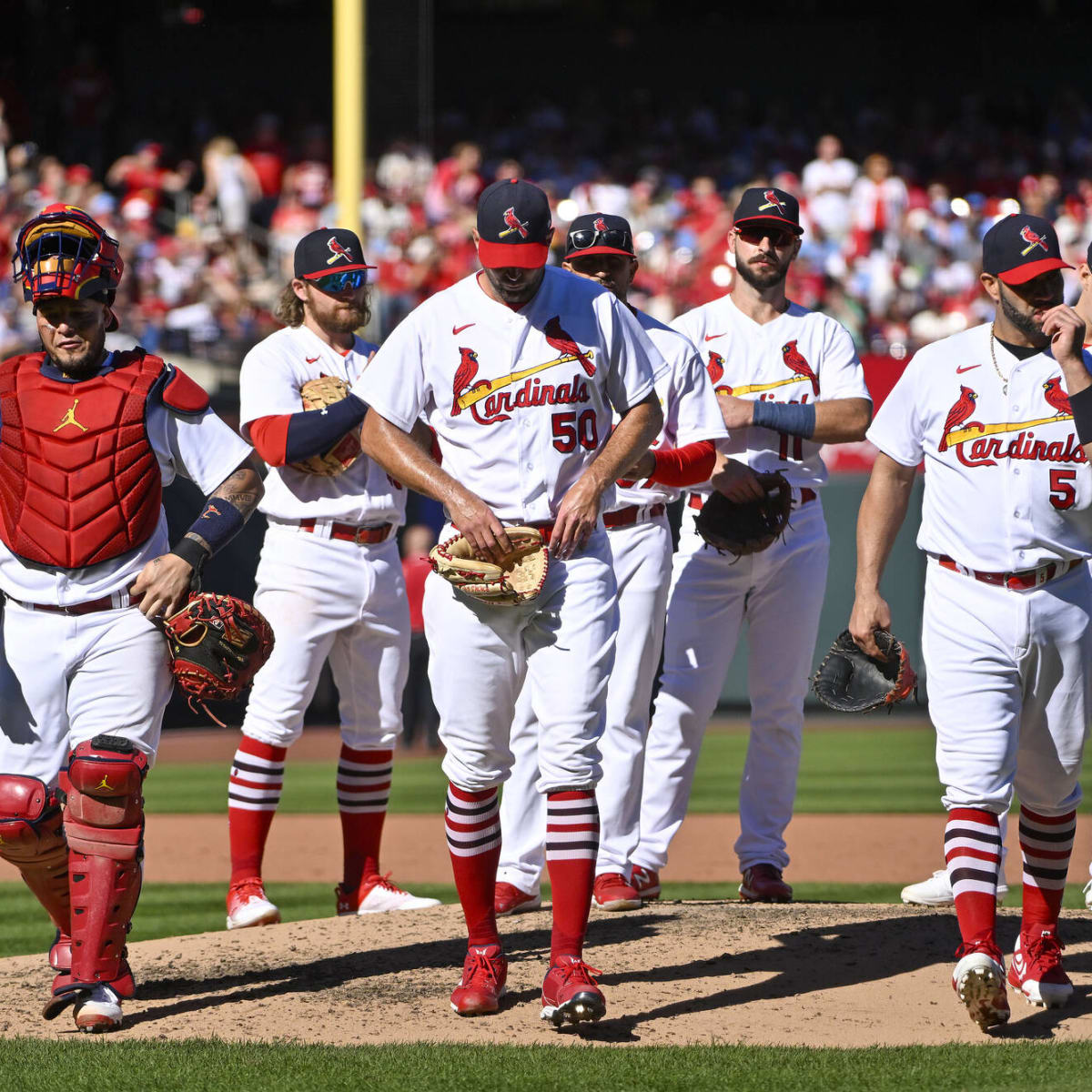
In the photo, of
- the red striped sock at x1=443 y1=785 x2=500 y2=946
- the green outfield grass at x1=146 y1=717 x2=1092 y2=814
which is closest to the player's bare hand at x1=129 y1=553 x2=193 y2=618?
the red striped sock at x1=443 y1=785 x2=500 y2=946

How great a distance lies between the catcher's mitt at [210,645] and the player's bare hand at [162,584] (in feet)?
0.15

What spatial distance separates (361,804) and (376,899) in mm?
344

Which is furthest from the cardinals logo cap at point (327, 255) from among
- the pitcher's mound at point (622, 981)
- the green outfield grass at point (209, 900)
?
the green outfield grass at point (209, 900)

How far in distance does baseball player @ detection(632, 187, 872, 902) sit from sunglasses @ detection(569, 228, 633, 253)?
1.32 feet

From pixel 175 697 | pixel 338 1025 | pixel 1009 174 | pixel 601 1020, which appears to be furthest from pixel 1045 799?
pixel 1009 174

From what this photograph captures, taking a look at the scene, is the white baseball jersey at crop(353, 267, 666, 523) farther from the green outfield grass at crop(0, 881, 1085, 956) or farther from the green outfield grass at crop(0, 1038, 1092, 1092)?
the green outfield grass at crop(0, 881, 1085, 956)

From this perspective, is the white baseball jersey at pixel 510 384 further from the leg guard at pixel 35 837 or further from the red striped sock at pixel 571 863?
the leg guard at pixel 35 837

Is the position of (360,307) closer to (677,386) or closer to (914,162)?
(677,386)

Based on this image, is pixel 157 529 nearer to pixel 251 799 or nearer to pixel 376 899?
pixel 251 799

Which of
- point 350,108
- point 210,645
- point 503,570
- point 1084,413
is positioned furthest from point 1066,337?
point 350,108

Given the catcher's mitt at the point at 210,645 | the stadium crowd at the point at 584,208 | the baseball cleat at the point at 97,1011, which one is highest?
the stadium crowd at the point at 584,208

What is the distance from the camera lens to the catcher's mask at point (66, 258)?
4355 mm

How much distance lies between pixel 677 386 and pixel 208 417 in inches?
59.2

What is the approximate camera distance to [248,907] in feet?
19.1
